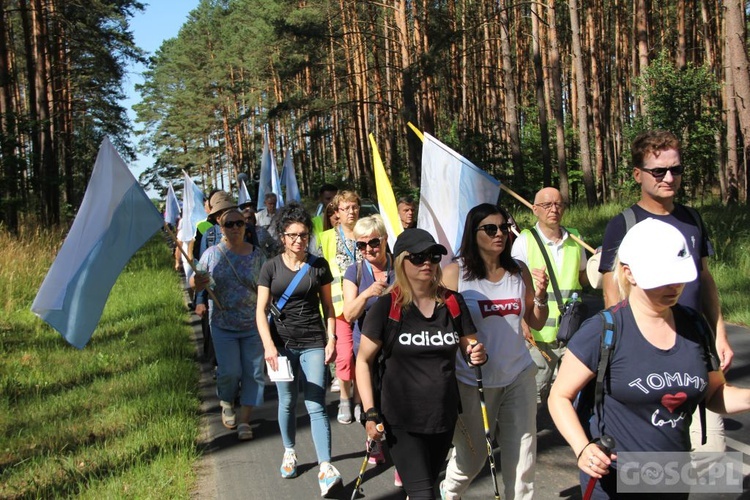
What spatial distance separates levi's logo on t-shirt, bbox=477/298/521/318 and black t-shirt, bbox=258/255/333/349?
1.68 meters

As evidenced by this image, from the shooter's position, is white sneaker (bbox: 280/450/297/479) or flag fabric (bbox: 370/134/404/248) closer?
white sneaker (bbox: 280/450/297/479)

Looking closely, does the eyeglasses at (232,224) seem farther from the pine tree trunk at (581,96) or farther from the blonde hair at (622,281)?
the pine tree trunk at (581,96)

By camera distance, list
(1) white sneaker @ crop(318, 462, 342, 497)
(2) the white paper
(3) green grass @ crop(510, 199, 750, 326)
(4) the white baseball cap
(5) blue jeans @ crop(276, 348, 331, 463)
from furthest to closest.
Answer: (3) green grass @ crop(510, 199, 750, 326) → (2) the white paper → (5) blue jeans @ crop(276, 348, 331, 463) → (1) white sneaker @ crop(318, 462, 342, 497) → (4) the white baseball cap

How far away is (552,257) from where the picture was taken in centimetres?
531

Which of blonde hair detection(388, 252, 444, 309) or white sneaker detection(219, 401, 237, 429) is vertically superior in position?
blonde hair detection(388, 252, 444, 309)

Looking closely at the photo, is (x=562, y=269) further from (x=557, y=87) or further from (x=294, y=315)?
(x=557, y=87)

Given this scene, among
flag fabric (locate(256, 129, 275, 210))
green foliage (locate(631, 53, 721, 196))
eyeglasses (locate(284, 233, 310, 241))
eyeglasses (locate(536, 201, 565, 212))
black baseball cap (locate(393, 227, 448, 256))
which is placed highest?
green foliage (locate(631, 53, 721, 196))

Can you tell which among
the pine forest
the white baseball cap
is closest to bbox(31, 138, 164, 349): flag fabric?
the white baseball cap

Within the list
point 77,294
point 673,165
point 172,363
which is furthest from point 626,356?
point 172,363

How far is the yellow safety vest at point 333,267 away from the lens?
21.2 feet

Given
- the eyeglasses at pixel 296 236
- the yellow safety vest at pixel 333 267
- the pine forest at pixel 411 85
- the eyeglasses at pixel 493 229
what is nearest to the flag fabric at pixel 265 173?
the pine forest at pixel 411 85

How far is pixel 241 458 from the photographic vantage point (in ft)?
19.6

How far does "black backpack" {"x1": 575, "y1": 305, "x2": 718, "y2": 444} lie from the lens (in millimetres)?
2727

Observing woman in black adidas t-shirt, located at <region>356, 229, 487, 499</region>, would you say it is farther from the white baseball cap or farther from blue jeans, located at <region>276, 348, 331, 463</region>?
blue jeans, located at <region>276, 348, 331, 463</region>
